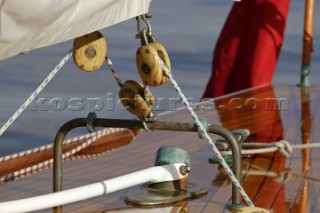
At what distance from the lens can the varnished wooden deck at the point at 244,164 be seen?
341 centimetres

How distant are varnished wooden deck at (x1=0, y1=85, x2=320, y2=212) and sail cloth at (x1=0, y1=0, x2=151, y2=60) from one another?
70cm

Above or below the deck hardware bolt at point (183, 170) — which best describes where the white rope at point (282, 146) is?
above

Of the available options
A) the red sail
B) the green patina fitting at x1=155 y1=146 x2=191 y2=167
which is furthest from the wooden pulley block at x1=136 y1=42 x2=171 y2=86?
the red sail

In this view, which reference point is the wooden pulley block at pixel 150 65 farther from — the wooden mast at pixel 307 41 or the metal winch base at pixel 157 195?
the wooden mast at pixel 307 41

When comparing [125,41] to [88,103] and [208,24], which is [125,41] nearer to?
[208,24]

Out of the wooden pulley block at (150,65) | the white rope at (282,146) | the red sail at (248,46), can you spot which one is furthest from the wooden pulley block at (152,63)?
the red sail at (248,46)

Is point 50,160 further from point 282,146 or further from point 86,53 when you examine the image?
point 86,53

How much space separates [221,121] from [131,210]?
1412 millimetres

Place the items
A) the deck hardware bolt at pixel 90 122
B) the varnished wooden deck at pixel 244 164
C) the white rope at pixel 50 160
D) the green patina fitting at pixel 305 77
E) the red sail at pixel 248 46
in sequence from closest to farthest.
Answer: the deck hardware bolt at pixel 90 122
the varnished wooden deck at pixel 244 164
the white rope at pixel 50 160
the green patina fitting at pixel 305 77
the red sail at pixel 248 46

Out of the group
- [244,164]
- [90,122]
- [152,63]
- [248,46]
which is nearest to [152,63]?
[152,63]

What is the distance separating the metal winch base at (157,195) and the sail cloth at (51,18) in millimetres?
671

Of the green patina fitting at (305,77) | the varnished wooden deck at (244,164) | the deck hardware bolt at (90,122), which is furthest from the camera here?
the green patina fitting at (305,77)

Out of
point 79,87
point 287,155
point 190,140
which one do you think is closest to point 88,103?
point 79,87

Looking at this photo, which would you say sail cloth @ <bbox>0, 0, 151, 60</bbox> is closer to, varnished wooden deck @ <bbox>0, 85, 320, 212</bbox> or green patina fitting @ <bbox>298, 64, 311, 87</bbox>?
varnished wooden deck @ <bbox>0, 85, 320, 212</bbox>
